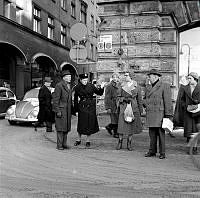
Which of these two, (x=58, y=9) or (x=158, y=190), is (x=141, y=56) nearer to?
(x=158, y=190)

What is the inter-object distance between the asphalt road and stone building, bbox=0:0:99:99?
51.3 feet

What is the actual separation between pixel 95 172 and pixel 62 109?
2.98m

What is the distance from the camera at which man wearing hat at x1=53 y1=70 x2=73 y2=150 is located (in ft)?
29.0

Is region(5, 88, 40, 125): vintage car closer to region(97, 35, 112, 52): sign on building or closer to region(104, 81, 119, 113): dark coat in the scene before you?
region(97, 35, 112, 52): sign on building

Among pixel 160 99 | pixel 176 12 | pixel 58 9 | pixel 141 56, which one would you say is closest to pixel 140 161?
pixel 160 99

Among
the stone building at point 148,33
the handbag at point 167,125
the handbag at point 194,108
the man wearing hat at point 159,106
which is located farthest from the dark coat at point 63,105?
the stone building at point 148,33

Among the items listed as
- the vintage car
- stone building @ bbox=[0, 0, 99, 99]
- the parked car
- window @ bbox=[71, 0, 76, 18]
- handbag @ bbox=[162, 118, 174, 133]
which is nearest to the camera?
handbag @ bbox=[162, 118, 174, 133]

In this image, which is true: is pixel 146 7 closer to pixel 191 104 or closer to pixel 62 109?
pixel 191 104

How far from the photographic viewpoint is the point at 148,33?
1168cm

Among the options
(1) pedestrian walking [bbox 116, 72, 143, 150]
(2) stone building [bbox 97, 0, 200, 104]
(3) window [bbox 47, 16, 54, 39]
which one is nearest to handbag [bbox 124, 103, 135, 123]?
(1) pedestrian walking [bbox 116, 72, 143, 150]

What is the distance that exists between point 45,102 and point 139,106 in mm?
4738

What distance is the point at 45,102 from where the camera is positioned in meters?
12.9

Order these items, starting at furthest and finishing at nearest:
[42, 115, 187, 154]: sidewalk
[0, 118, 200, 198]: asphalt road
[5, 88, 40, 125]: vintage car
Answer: [5, 88, 40, 125]: vintage car < [42, 115, 187, 154]: sidewalk < [0, 118, 200, 198]: asphalt road

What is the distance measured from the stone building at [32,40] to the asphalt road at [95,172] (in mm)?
15622
